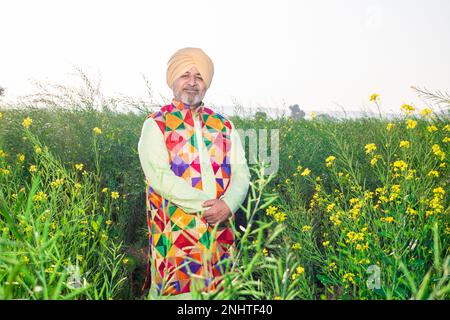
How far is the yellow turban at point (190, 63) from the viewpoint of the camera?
222 centimetres

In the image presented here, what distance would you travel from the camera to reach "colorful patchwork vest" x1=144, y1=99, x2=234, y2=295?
2.17 meters

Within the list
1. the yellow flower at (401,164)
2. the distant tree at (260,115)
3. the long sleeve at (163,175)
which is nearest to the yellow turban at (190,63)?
the long sleeve at (163,175)

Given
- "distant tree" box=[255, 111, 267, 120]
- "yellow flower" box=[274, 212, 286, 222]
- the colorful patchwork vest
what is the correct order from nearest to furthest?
the colorful patchwork vest, "yellow flower" box=[274, 212, 286, 222], "distant tree" box=[255, 111, 267, 120]

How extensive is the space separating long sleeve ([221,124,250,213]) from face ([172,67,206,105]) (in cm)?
26

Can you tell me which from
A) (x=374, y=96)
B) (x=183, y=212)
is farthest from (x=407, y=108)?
(x=183, y=212)

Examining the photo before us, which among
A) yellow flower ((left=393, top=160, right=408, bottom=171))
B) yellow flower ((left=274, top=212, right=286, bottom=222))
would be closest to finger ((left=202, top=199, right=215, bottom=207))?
yellow flower ((left=274, top=212, right=286, bottom=222))

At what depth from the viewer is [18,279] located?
1380 mm

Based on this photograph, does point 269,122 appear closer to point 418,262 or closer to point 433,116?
point 433,116

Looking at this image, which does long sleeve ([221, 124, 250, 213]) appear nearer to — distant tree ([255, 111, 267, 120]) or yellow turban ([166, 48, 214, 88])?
yellow turban ([166, 48, 214, 88])

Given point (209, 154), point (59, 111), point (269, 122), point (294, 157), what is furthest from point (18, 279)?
point (269, 122)

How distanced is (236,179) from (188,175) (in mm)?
241

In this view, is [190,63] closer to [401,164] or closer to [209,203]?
[209,203]

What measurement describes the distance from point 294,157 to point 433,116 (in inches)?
46.3
